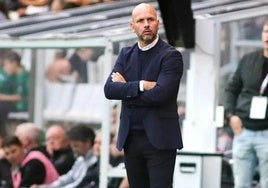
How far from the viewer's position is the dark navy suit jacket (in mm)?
7684

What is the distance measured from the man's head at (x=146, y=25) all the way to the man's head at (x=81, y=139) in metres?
4.02

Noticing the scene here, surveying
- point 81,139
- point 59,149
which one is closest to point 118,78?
point 81,139

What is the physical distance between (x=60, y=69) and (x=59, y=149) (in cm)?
84

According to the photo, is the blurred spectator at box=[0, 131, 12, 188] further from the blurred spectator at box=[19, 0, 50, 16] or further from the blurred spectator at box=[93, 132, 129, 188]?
the blurred spectator at box=[19, 0, 50, 16]

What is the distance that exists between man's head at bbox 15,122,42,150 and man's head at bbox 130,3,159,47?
14.9 feet

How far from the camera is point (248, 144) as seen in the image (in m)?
10.5

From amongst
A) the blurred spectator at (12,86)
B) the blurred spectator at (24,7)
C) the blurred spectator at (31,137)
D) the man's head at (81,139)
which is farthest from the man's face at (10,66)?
the blurred spectator at (24,7)

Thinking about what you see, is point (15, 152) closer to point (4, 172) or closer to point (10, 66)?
point (4, 172)

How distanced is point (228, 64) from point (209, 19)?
471 millimetres

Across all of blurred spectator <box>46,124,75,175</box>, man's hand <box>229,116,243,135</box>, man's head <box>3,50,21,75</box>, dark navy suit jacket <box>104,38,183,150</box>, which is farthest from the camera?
man's head <box>3,50,21,75</box>

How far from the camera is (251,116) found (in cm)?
1044

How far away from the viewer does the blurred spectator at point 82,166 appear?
1162 centimetres

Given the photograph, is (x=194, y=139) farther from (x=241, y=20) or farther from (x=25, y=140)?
(x=25, y=140)

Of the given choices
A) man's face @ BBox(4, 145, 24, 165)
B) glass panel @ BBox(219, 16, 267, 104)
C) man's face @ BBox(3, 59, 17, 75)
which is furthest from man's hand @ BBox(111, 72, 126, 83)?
man's face @ BBox(3, 59, 17, 75)
